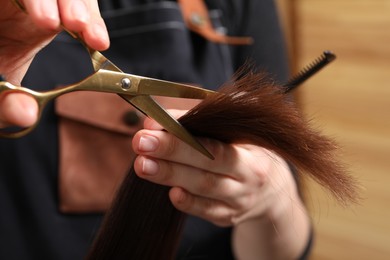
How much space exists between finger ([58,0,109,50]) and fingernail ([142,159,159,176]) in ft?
0.47

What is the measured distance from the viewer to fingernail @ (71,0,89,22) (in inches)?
17.1

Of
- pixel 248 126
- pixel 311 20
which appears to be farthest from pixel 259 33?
pixel 311 20

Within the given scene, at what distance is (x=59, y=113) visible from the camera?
80cm

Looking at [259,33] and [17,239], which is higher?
[259,33]

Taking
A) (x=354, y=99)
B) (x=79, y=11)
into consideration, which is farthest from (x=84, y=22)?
(x=354, y=99)

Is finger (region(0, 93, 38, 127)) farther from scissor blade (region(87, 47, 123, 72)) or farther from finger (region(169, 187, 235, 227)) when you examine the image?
finger (region(169, 187, 235, 227))

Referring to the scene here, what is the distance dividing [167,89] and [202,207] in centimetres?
17

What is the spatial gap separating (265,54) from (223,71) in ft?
0.29

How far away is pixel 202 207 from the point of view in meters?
0.61

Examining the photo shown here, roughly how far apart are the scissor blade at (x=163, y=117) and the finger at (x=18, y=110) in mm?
109

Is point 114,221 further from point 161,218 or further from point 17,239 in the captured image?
point 17,239

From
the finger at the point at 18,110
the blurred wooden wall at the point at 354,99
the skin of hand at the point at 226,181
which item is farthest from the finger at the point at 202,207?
the blurred wooden wall at the point at 354,99

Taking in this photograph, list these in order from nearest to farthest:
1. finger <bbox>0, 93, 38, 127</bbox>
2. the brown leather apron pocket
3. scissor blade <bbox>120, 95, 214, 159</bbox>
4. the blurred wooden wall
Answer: finger <bbox>0, 93, 38, 127</bbox> → scissor blade <bbox>120, 95, 214, 159</bbox> → the brown leather apron pocket → the blurred wooden wall

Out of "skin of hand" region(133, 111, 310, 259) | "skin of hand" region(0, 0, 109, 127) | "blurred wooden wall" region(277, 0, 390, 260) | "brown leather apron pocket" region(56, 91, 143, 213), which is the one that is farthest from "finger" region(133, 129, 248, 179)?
"blurred wooden wall" region(277, 0, 390, 260)
